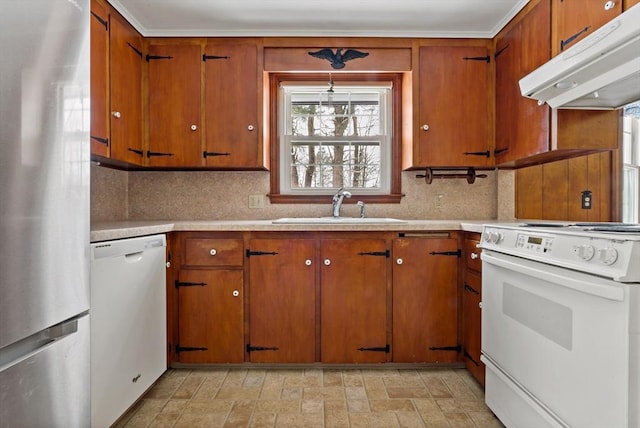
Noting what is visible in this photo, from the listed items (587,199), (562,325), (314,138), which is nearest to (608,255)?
(562,325)

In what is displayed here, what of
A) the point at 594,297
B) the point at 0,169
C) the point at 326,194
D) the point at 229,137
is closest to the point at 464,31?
→ the point at 326,194

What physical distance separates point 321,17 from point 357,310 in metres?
1.88

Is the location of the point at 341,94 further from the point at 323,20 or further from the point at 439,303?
the point at 439,303

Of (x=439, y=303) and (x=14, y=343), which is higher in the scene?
(x=14, y=343)

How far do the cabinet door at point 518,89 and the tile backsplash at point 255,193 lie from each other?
0.40 m

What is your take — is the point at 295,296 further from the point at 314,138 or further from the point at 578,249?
the point at 578,249

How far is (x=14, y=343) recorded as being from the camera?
3.21 ft

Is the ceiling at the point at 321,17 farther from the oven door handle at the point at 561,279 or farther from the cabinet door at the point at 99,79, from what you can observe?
the oven door handle at the point at 561,279

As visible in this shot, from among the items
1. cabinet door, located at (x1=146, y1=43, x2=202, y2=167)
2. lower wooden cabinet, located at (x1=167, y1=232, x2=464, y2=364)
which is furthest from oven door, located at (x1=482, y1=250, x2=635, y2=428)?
cabinet door, located at (x1=146, y1=43, x2=202, y2=167)

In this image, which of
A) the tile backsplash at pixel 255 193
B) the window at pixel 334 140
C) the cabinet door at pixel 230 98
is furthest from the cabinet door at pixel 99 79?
the window at pixel 334 140

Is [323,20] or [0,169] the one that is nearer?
[0,169]

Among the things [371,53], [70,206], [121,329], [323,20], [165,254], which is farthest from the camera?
[371,53]

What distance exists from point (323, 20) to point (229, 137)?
993mm

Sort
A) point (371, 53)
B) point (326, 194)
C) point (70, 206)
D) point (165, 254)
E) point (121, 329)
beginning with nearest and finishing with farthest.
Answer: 1. point (70, 206)
2. point (121, 329)
3. point (165, 254)
4. point (371, 53)
5. point (326, 194)
